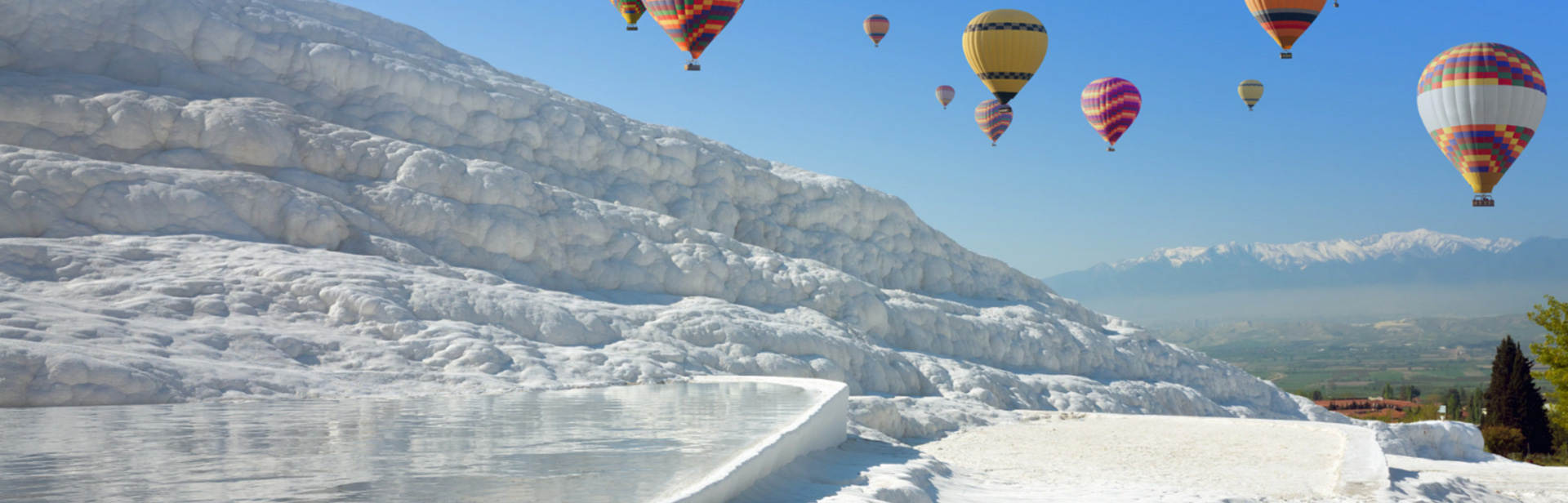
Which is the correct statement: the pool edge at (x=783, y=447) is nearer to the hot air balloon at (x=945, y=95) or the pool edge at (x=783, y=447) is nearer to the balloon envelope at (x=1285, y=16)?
the balloon envelope at (x=1285, y=16)

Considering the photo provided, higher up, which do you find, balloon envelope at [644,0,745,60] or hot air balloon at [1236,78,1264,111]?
hot air balloon at [1236,78,1264,111]

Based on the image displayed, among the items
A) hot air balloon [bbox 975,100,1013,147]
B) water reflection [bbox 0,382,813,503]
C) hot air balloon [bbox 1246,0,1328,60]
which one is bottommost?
water reflection [bbox 0,382,813,503]

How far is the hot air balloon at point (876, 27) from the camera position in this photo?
6119 cm

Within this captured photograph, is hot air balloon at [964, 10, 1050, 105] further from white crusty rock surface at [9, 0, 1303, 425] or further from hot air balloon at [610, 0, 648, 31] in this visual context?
hot air balloon at [610, 0, 648, 31]

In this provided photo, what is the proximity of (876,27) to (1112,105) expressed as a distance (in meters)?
18.3

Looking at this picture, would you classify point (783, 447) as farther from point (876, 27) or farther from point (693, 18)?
point (876, 27)

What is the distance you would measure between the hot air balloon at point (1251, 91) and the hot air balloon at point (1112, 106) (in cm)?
1684

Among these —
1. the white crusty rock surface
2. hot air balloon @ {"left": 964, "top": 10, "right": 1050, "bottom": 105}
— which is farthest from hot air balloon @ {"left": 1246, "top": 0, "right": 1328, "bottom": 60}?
the white crusty rock surface

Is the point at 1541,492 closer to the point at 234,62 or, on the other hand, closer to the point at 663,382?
the point at 663,382

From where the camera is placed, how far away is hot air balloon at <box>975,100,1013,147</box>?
57.6 m

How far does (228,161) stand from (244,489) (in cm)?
1953

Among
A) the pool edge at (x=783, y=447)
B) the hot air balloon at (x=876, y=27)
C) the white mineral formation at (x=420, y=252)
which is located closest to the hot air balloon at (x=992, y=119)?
the hot air balloon at (x=876, y=27)

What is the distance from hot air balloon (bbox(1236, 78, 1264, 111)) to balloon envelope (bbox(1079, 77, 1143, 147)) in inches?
663

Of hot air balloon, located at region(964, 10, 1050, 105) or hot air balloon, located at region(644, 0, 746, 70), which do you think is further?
hot air balloon, located at region(964, 10, 1050, 105)
